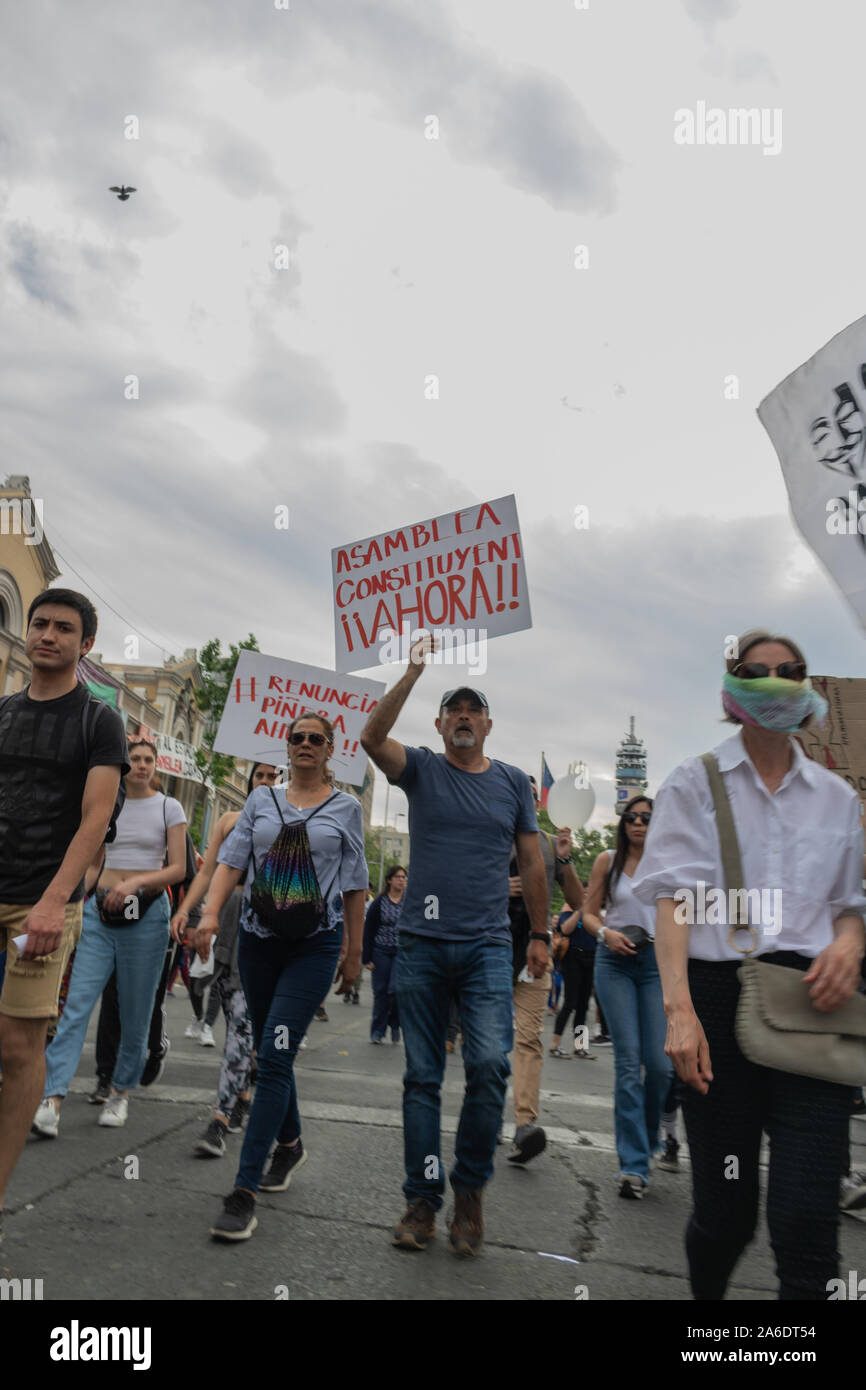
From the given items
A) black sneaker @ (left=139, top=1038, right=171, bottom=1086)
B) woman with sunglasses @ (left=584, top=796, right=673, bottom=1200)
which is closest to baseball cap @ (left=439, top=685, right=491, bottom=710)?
woman with sunglasses @ (left=584, top=796, right=673, bottom=1200)

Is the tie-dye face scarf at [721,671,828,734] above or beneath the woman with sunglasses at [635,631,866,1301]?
above

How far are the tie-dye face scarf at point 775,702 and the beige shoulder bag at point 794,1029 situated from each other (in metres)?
0.65

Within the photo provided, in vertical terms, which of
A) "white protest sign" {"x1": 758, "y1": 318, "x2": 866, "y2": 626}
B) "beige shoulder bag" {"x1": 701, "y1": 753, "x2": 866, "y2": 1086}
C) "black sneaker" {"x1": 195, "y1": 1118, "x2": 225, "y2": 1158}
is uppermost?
"white protest sign" {"x1": 758, "y1": 318, "x2": 866, "y2": 626}

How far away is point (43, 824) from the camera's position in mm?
3564

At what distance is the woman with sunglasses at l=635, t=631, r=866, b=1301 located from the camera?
254 cm

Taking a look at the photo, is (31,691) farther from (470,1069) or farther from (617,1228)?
(617,1228)

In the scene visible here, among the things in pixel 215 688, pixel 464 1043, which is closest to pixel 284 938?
pixel 464 1043

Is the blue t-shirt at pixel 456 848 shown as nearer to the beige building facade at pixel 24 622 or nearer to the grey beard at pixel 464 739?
the grey beard at pixel 464 739

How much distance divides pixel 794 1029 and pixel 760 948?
0.70 feet

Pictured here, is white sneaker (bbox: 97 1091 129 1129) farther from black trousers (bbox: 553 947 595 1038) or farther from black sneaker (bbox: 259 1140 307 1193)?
black trousers (bbox: 553 947 595 1038)

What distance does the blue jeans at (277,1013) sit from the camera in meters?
3.98

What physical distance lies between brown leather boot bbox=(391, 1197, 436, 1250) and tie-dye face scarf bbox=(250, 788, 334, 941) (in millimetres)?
1089

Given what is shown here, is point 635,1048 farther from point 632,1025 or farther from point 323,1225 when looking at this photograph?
point 323,1225
